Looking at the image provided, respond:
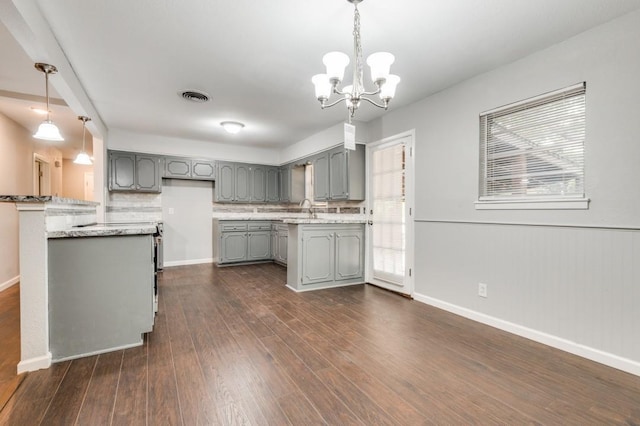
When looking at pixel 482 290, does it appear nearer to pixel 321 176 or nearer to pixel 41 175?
pixel 321 176

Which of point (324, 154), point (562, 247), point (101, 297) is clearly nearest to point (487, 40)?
point (562, 247)

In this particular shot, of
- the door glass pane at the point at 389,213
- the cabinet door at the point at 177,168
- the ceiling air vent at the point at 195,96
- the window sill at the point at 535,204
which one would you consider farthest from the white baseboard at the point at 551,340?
the cabinet door at the point at 177,168

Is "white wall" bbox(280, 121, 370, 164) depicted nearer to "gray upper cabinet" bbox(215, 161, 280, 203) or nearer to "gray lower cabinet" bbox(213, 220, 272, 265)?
"gray upper cabinet" bbox(215, 161, 280, 203)

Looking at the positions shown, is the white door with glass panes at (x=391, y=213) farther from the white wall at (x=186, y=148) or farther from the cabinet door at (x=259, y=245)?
the white wall at (x=186, y=148)

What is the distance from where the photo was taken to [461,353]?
231 cm

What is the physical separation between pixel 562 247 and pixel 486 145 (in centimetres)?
118

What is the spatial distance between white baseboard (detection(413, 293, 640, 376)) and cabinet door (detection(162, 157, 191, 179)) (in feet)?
16.0

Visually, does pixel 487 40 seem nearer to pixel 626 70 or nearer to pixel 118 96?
pixel 626 70

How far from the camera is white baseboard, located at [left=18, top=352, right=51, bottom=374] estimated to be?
2.00m

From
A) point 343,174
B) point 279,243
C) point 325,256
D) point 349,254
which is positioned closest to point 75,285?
point 325,256

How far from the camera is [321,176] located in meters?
5.10

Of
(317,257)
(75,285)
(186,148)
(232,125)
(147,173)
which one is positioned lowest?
(317,257)

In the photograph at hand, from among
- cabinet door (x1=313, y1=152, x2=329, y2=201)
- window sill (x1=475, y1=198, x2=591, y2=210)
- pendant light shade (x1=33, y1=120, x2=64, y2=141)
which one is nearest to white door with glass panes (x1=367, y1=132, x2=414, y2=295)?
cabinet door (x1=313, y1=152, x2=329, y2=201)

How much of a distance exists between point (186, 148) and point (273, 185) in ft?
6.20
